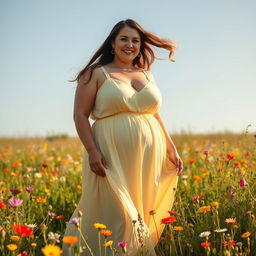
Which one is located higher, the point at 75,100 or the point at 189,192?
the point at 75,100

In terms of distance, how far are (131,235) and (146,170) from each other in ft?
1.70

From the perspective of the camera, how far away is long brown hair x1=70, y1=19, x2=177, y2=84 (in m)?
3.63

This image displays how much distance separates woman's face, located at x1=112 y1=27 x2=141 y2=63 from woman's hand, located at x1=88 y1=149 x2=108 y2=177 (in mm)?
822

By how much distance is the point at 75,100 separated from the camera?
11.2 ft

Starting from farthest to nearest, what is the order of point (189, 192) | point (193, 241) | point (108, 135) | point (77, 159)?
point (77, 159) → point (189, 192) → point (108, 135) → point (193, 241)

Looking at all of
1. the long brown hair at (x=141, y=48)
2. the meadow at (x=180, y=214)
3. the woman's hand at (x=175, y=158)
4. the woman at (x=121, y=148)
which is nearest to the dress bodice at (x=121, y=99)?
the woman at (x=121, y=148)

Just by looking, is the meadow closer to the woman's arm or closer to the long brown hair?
the woman's arm

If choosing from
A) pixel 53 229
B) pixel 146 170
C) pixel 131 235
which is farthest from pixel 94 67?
pixel 53 229

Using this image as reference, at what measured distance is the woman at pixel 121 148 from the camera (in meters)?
3.24

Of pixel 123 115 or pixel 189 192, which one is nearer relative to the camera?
pixel 123 115

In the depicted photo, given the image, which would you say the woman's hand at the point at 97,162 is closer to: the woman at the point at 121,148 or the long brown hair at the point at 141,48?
the woman at the point at 121,148

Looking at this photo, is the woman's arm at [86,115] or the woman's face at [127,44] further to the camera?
the woman's face at [127,44]

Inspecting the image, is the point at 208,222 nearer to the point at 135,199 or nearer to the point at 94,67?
the point at 135,199

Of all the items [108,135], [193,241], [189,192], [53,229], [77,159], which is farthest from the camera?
[77,159]
